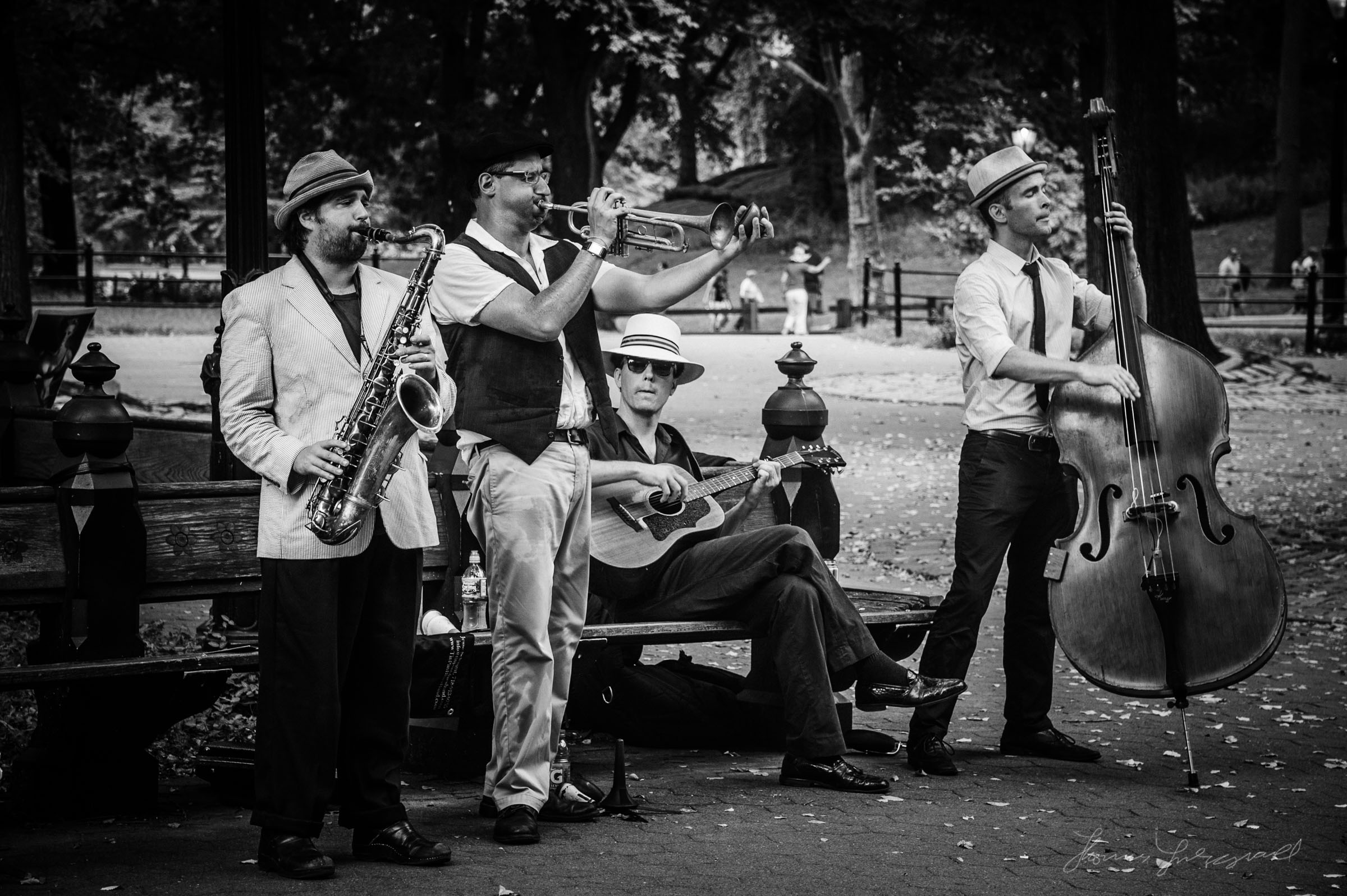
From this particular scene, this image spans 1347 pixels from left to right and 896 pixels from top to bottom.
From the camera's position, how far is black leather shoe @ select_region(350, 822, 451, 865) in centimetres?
430

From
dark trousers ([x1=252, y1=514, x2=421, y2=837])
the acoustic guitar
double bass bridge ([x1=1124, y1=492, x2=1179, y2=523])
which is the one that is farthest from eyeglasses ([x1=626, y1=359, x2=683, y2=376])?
double bass bridge ([x1=1124, y1=492, x2=1179, y2=523])

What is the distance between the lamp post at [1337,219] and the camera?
22672 millimetres

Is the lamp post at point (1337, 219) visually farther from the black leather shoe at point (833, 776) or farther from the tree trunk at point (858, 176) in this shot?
the black leather shoe at point (833, 776)

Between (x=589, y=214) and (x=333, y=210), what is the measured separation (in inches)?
29.0

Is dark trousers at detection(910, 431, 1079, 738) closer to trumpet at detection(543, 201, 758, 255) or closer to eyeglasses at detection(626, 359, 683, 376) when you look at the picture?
eyeglasses at detection(626, 359, 683, 376)

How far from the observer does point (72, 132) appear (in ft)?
83.3

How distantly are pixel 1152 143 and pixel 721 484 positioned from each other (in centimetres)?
848

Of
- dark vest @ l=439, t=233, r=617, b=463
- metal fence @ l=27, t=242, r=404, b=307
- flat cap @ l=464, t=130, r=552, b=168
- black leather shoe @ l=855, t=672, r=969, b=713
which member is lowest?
black leather shoe @ l=855, t=672, r=969, b=713

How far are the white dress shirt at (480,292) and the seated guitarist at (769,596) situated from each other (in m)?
0.53

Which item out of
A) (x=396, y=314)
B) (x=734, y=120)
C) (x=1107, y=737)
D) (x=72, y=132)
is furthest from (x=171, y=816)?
(x=734, y=120)

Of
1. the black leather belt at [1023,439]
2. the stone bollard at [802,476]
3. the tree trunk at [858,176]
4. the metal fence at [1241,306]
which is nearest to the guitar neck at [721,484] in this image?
the stone bollard at [802,476]

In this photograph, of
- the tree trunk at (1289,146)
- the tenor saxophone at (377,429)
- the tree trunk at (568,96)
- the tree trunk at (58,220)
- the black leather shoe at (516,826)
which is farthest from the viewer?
the tree trunk at (1289,146)

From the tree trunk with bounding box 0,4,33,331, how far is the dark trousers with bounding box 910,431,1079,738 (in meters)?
11.8

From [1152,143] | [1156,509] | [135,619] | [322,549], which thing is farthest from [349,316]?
[1152,143]
